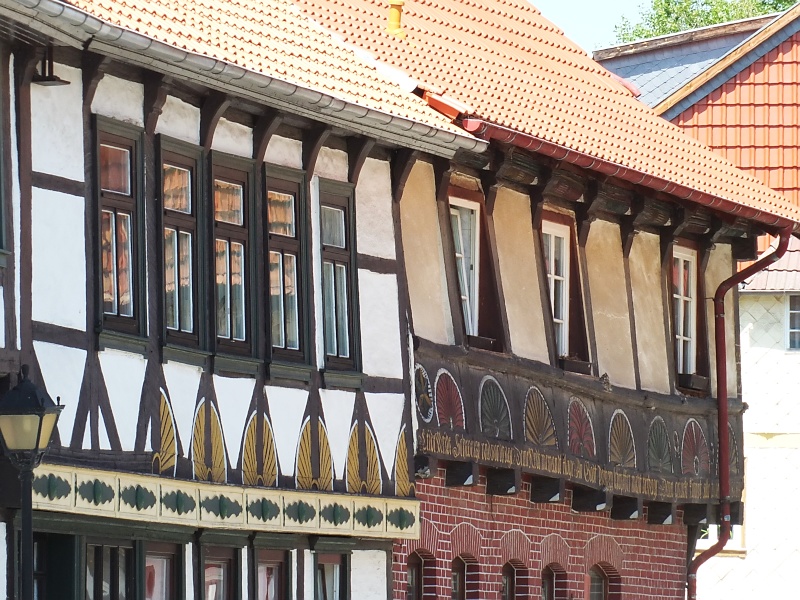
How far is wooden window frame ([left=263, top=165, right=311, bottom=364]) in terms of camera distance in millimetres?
17953

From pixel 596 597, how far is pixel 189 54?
9.92 metres

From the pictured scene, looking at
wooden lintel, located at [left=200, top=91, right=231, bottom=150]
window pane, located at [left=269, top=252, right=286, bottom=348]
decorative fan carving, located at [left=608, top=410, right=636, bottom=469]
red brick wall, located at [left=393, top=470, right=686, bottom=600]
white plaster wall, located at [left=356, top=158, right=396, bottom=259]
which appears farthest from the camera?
decorative fan carving, located at [left=608, top=410, right=636, bottom=469]

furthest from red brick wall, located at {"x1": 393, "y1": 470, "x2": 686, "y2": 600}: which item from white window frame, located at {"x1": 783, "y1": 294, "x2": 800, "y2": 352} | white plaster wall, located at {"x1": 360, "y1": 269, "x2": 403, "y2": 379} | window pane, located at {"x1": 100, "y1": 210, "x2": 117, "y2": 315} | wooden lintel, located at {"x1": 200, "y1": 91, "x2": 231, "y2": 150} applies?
white window frame, located at {"x1": 783, "y1": 294, "x2": 800, "y2": 352}

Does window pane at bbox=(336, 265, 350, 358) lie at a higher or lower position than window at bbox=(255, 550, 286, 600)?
higher

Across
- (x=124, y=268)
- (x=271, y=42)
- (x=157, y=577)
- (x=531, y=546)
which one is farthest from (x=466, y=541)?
(x=124, y=268)

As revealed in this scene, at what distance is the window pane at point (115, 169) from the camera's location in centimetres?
1609

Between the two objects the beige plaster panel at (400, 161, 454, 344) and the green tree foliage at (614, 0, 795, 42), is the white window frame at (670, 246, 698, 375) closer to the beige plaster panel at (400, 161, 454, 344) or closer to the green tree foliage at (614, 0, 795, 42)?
the beige plaster panel at (400, 161, 454, 344)

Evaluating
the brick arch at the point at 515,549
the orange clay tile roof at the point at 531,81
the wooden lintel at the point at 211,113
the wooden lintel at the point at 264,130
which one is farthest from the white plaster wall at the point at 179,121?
the brick arch at the point at 515,549

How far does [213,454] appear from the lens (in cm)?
1691

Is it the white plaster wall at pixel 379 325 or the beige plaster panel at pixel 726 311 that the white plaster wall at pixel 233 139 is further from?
the beige plaster panel at pixel 726 311

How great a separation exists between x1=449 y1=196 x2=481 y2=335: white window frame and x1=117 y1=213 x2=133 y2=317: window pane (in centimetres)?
485

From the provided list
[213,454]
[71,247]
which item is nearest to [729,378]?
[213,454]

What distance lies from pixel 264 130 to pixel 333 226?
1342 mm

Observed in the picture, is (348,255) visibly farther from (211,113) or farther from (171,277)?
(171,277)
